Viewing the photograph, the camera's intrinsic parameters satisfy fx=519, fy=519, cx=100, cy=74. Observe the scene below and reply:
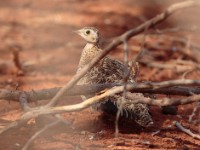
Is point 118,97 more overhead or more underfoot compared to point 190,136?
more overhead

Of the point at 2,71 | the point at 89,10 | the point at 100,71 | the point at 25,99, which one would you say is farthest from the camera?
the point at 89,10

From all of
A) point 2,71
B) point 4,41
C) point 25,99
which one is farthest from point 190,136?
point 4,41

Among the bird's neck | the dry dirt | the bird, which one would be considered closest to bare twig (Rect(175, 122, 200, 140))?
the dry dirt

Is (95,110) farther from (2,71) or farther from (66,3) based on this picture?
(66,3)

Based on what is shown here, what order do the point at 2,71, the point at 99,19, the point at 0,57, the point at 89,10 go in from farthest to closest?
the point at 89,10, the point at 99,19, the point at 0,57, the point at 2,71

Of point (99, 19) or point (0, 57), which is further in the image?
point (99, 19)

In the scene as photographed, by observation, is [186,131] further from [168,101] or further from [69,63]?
[69,63]

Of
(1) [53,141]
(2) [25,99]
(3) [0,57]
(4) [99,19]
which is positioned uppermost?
(4) [99,19]
